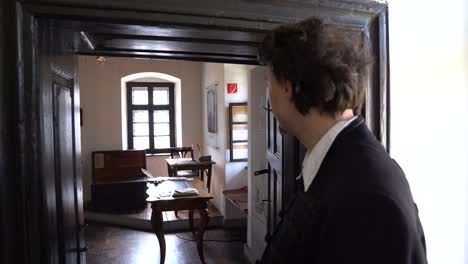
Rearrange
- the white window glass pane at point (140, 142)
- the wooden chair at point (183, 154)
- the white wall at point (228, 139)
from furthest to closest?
the white window glass pane at point (140, 142)
the wooden chair at point (183, 154)
the white wall at point (228, 139)

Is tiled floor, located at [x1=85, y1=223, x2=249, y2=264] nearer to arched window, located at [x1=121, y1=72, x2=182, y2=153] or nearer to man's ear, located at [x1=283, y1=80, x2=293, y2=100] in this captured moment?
arched window, located at [x1=121, y1=72, x2=182, y2=153]

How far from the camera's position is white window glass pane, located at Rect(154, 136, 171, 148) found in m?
7.39

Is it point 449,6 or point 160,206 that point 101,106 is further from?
point 449,6

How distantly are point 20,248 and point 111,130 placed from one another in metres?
5.95

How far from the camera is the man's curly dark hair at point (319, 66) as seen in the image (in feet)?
2.81

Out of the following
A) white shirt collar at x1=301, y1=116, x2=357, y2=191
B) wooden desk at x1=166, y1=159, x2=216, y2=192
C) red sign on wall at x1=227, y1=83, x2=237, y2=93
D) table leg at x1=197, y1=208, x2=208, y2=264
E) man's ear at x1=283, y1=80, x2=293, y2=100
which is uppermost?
red sign on wall at x1=227, y1=83, x2=237, y2=93

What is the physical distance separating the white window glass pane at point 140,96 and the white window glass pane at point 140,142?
0.69m

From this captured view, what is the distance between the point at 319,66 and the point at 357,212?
0.33m

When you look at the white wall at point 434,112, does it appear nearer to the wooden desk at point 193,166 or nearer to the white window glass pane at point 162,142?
the wooden desk at point 193,166

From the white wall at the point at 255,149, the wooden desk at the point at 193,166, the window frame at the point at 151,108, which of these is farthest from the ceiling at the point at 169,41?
the window frame at the point at 151,108

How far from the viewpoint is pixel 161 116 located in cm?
745

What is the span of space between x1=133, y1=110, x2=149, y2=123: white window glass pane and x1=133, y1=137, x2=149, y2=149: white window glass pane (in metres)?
0.34

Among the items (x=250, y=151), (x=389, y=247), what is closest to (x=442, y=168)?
(x=389, y=247)

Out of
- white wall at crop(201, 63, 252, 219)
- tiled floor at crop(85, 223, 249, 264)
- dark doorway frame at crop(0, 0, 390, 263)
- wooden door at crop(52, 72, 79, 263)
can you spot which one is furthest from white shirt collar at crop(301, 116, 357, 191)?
white wall at crop(201, 63, 252, 219)
